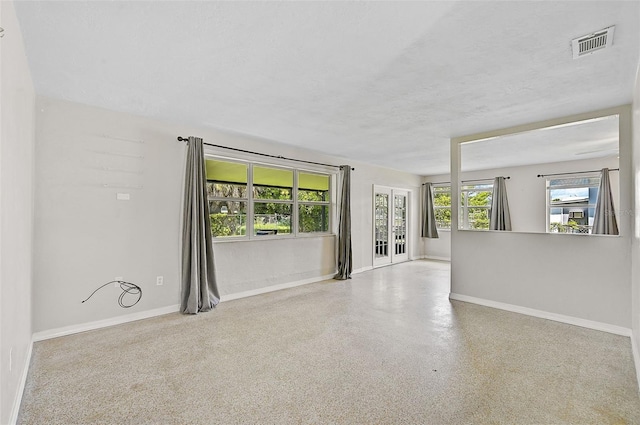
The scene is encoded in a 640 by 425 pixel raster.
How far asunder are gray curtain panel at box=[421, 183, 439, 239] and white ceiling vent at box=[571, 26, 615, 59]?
6.77 metres

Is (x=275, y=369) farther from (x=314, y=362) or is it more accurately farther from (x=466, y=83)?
(x=466, y=83)

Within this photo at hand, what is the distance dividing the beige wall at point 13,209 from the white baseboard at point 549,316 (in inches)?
194

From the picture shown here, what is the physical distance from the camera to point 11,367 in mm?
1952

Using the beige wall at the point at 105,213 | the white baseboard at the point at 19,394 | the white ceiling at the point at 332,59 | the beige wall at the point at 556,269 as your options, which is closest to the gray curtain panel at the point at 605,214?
the beige wall at the point at 556,269

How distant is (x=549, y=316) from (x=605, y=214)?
148 cm

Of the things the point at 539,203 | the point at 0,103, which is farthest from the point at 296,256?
the point at 539,203

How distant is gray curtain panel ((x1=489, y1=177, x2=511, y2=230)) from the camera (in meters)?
Result: 7.05

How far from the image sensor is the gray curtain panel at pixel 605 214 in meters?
3.66

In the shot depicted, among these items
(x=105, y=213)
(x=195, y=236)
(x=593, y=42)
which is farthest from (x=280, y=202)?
(x=593, y=42)

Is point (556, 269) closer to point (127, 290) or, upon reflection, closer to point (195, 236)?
point (195, 236)

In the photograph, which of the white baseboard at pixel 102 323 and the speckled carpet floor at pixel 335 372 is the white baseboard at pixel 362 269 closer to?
the speckled carpet floor at pixel 335 372

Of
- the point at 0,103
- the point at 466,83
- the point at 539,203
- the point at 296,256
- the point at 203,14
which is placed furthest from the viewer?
the point at 539,203

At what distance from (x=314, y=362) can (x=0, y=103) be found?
273 cm

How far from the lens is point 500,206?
286 inches
